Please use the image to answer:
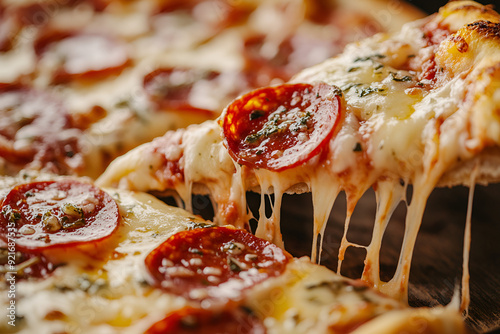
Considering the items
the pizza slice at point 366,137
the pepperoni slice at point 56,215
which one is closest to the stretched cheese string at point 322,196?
the pizza slice at point 366,137

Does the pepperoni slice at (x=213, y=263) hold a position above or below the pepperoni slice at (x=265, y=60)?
below

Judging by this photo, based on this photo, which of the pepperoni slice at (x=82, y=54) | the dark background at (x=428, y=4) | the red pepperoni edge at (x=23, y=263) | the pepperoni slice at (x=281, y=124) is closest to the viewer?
the red pepperoni edge at (x=23, y=263)

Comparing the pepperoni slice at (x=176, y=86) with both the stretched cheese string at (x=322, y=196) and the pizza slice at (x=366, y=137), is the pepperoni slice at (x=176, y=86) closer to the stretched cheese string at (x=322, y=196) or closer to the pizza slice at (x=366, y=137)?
the pizza slice at (x=366, y=137)

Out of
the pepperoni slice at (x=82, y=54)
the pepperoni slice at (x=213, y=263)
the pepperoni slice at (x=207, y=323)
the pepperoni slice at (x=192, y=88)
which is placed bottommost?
the pepperoni slice at (x=207, y=323)

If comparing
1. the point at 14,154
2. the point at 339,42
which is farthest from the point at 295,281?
the point at 339,42

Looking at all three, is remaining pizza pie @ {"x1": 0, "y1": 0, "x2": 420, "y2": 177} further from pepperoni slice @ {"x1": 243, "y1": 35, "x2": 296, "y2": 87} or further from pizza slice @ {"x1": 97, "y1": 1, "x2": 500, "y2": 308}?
pizza slice @ {"x1": 97, "y1": 1, "x2": 500, "y2": 308}

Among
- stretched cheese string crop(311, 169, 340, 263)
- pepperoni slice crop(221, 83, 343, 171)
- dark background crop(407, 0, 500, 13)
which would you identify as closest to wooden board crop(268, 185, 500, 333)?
stretched cheese string crop(311, 169, 340, 263)
